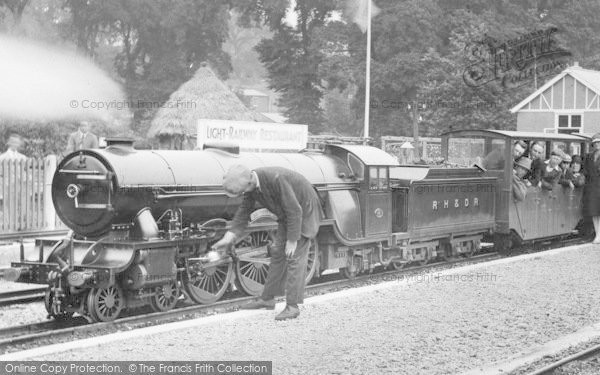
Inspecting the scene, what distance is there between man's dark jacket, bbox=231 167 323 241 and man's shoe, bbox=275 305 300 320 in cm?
77

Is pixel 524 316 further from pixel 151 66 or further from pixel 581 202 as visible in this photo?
pixel 151 66

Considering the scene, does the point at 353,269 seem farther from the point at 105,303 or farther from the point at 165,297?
the point at 105,303

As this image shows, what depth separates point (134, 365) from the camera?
20.6ft

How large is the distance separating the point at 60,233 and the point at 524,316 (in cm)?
982

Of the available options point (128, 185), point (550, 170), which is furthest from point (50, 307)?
point (550, 170)

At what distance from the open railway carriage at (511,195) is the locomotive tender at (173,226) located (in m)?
3.37

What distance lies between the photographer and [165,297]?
30.8 feet

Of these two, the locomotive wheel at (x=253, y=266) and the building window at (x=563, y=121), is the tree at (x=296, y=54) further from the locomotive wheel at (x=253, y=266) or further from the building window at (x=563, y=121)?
the locomotive wheel at (x=253, y=266)

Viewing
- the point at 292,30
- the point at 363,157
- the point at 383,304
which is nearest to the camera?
the point at 383,304

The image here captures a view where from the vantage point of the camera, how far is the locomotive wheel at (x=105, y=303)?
28.4 ft

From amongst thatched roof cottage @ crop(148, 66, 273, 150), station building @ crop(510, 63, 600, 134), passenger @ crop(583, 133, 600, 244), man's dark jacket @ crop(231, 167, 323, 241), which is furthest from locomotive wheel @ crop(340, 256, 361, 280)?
station building @ crop(510, 63, 600, 134)

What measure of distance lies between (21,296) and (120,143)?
267 cm

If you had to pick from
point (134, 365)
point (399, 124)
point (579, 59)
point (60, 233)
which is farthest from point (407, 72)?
point (134, 365)

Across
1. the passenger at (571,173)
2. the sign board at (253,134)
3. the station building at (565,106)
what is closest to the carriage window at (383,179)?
the sign board at (253,134)
